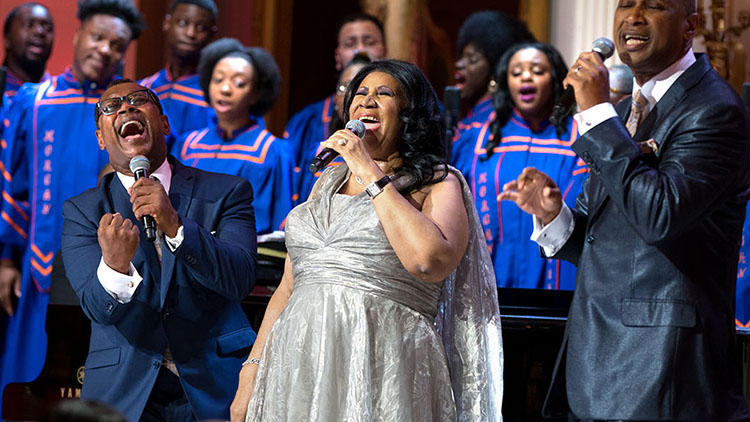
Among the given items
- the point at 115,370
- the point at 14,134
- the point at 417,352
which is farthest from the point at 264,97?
the point at 417,352

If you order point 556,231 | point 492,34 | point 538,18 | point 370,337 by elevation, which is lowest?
point 370,337

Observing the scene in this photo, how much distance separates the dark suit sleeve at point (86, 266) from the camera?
8.79 feet

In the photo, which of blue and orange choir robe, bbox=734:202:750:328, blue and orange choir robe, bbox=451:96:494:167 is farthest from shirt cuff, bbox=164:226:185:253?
blue and orange choir robe, bbox=734:202:750:328

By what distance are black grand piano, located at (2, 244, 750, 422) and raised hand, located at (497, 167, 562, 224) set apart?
2.70 feet

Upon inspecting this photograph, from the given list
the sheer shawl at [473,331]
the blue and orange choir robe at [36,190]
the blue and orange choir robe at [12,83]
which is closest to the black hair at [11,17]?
the blue and orange choir robe at [12,83]

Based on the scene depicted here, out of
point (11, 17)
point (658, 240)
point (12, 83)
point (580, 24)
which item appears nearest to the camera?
point (658, 240)

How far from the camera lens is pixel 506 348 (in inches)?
128

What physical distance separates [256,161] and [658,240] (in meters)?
3.57

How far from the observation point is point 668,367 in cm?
220

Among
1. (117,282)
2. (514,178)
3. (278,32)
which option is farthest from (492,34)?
(117,282)

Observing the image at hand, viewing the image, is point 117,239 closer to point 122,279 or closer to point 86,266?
point 122,279

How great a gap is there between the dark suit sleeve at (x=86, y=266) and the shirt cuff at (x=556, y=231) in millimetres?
1079

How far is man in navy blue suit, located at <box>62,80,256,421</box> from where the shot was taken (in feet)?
8.76

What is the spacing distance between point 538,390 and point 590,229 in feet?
3.18
